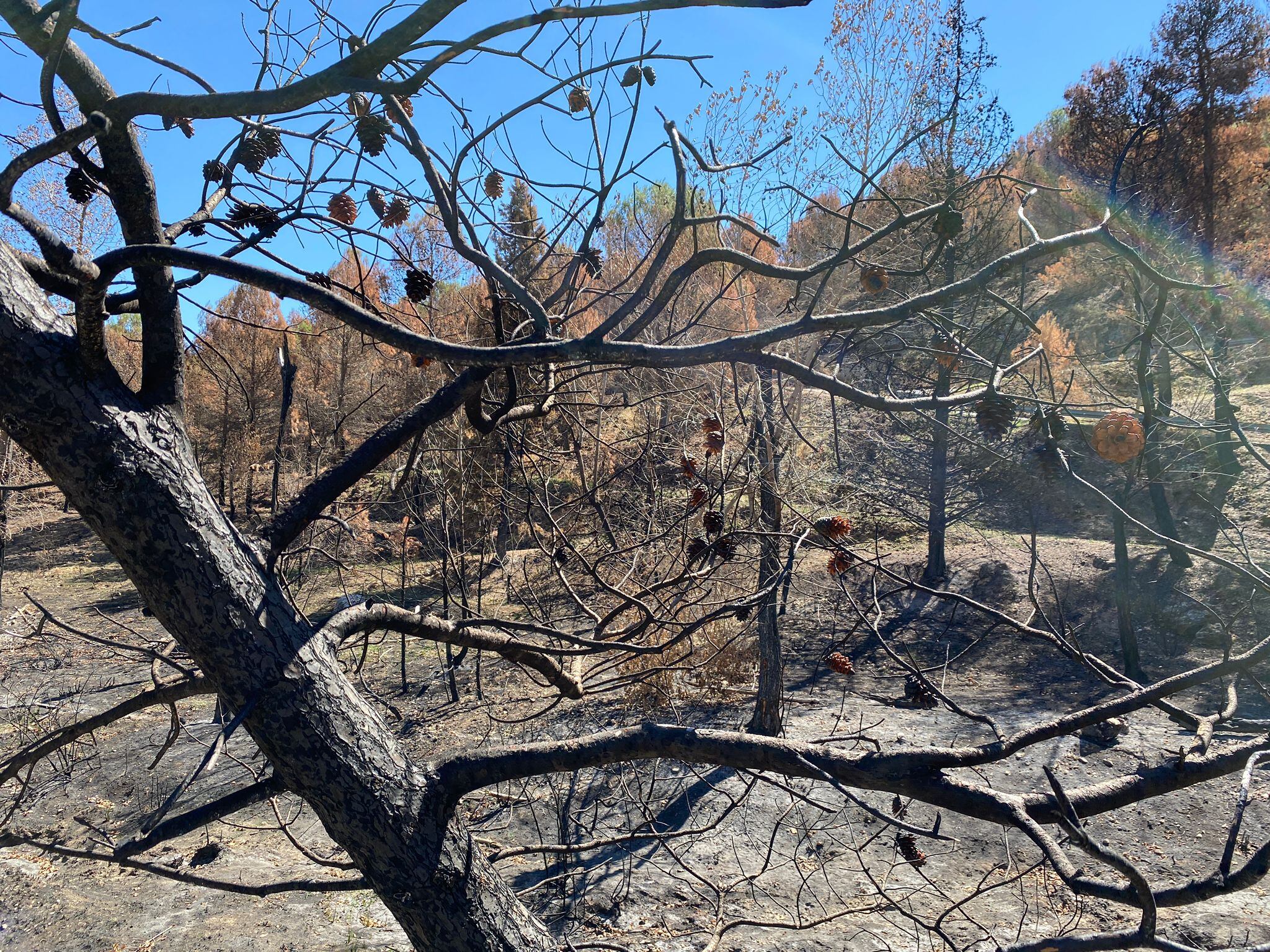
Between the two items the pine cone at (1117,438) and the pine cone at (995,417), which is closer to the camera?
the pine cone at (995,417)

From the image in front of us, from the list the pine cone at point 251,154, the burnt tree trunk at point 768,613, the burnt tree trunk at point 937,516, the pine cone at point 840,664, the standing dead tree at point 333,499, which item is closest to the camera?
the standing dead tree at point 333,499

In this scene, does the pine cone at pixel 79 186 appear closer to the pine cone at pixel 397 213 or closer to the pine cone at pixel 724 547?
the pine cone at pixel 397 213

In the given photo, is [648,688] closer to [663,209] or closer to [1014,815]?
[1014,815]

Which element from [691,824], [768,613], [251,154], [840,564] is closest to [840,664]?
[840,564]

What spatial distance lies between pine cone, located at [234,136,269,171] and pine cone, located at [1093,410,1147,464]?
2269 mm

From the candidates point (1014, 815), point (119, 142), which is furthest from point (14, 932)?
point (1014, 815)

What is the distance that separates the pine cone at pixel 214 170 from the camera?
224 centimetres

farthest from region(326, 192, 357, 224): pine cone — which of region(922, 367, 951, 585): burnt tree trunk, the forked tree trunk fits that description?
region(922, 367, 951, 585): burnt tree trunk

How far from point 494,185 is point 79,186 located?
3.81ft

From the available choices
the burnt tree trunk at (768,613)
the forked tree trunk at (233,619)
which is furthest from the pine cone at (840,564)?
the burnt tree trunk at (768,613)

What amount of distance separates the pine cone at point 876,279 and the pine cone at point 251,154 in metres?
1.62

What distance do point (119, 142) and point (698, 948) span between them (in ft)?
14.9

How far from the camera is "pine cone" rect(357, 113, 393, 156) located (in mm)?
1998

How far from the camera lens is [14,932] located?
15.5 feet
